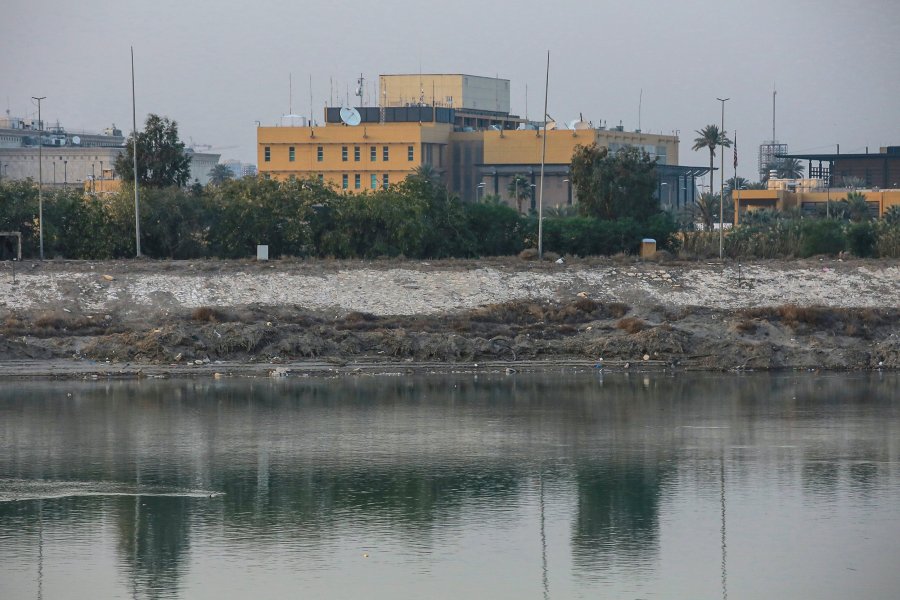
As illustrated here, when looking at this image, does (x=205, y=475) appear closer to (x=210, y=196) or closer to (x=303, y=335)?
(x=303, y=335)

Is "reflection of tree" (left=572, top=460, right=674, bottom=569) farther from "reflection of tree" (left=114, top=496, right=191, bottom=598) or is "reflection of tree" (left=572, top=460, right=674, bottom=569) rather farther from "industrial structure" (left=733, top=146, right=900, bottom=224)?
"industrial structure" (left=733, top=146, right=900, bottom=224)

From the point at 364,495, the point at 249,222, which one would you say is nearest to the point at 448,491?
the point at 364,495

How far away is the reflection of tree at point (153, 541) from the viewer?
22.7 m

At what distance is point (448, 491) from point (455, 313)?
86.8 feet

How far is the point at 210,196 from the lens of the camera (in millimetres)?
74188

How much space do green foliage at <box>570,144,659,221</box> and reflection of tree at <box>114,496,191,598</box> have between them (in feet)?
195

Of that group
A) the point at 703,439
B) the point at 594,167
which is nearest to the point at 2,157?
the point at 594,167

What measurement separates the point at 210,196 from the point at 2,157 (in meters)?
112

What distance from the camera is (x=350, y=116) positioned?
143 metres

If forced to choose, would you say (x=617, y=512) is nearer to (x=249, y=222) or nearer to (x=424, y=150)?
(x=249, y=222)

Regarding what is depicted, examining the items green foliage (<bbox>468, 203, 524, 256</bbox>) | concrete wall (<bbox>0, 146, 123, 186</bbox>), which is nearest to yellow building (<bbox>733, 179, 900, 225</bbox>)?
green foliage (<bbox>468, 203, 524, 256</bbox>)

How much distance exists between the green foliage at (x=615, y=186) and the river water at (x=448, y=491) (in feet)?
133

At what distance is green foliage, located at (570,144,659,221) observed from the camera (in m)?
85.9

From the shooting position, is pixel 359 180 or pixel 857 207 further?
pixel 359 180
